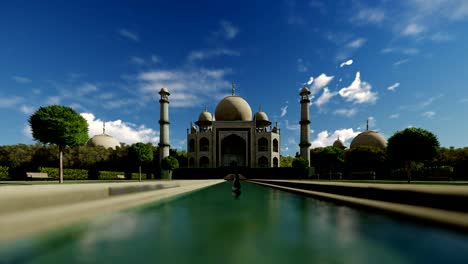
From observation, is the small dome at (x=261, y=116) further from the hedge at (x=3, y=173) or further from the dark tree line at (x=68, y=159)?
the hedge at (x=3, y=173)

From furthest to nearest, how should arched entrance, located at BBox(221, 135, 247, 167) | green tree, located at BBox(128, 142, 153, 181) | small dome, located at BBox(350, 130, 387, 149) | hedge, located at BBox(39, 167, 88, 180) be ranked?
small dome, located at BBox(350, 130, 387, 149) < arched entrance, located at BBox(221, 135, 247, 167) < green tree, located at BBox(128, 142, 153, 181) < hedge, located at BBox(39, 167, 88, 180)

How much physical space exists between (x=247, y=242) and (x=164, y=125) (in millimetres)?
46065

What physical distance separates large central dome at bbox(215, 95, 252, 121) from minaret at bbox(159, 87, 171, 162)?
10.4m

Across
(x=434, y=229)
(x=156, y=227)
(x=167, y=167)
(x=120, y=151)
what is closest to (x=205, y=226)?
(x=156, y=227)

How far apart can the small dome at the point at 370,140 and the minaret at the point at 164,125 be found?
139 feet

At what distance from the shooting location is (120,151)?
48.2 metres

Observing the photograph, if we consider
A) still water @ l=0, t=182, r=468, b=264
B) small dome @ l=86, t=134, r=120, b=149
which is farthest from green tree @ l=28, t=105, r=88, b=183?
small dome @ l=86, t=134, r=120, b=149

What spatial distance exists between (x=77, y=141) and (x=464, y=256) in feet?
94.9

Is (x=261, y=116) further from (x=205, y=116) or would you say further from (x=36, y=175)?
(x=36, y=175)

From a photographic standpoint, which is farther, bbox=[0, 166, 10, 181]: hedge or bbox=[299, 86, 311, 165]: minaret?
bbox=[299, 86, 311, 165]: minaret

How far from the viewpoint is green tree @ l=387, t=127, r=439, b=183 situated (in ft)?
84.8

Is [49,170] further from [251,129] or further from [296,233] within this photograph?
[296,233]

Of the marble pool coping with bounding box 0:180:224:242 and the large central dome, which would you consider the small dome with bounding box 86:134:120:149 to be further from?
the marble pool coping with bounding box 0:180:224:242

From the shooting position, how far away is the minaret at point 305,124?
48562 millimetres
